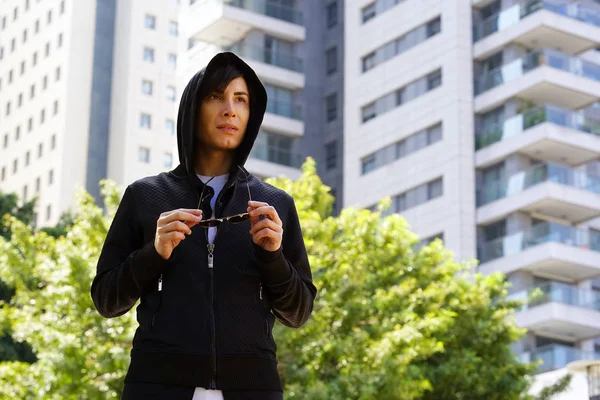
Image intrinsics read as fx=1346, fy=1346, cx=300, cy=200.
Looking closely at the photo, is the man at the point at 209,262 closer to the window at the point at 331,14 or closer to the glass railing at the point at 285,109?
the glass railing at the point at 285,109

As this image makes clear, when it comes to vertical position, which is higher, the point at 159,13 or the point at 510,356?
the point at 159,13

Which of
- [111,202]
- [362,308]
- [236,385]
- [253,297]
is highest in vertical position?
[111,202]

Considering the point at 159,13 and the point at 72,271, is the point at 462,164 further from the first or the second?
the point at 159,13

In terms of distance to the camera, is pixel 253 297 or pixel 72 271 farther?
pixel 72 271

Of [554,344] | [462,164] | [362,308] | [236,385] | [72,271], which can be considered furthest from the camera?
[462,164]

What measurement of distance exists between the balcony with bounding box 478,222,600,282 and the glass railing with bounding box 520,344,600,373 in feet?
13.5

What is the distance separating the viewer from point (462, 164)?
2359 inches

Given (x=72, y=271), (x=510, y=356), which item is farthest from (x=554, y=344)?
(x=72, y=271)

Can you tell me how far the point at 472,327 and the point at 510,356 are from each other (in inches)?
57.1

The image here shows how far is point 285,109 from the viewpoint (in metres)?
71.6

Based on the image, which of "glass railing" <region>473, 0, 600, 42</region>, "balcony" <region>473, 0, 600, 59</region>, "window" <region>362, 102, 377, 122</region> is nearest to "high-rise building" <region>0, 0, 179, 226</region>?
"window" <region>362, 102, 377, 122</region>

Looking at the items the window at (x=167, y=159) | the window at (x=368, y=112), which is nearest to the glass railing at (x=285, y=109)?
the window at (x=368, y=112)

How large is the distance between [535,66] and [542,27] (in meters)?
1.92

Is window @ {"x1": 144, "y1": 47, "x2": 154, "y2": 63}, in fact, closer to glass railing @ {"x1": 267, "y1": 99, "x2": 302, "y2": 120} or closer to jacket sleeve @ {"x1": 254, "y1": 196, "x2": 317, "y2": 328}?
glass railing @ {"x1": 267, "y1": 99, "x2": 302, "y2": 120}
